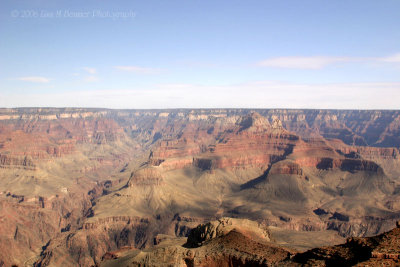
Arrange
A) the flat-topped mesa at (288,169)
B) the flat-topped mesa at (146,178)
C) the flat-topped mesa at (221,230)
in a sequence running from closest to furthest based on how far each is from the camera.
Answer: the flat-topped mesa at (221,230), the flat-topped mesa at (146,178), the flat-topped mesa at (288,169)

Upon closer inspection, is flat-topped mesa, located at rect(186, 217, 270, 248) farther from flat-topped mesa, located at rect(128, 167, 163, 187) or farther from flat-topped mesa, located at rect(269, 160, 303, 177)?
flat-topped mesa, located at rect(269, 160, 303, 177)

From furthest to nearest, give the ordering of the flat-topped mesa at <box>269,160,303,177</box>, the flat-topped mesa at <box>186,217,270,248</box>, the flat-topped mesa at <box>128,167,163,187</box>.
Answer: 1. the flat-topped mesa at <box>269,160,303,177</box>
2. the flat-topped mesa at <box>128,167,163,187</box>
3. the flat-topped mesa at <box>186,217,270,248</box>

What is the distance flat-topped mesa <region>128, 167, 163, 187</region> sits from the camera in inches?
6545

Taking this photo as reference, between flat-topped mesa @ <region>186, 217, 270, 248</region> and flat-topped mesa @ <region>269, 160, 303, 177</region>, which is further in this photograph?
flat-topped mesa @ <region>269, 160, 303, 177</region>

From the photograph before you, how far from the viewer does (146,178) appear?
168000mm

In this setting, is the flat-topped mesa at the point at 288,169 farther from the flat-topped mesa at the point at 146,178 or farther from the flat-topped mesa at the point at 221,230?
the flat-topped mesa at the point at 221,230

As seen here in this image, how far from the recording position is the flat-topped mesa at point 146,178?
16625cm

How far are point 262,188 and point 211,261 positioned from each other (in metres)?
133

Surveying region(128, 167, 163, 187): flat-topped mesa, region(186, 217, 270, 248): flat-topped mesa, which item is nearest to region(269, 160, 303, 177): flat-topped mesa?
region(128, 167, 163, 187): flat-topped mesa

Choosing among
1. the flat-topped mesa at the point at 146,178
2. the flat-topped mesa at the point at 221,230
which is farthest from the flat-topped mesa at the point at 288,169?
the flat-topped mesa at the point at 221,230

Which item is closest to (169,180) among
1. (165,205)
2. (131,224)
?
(165,205)

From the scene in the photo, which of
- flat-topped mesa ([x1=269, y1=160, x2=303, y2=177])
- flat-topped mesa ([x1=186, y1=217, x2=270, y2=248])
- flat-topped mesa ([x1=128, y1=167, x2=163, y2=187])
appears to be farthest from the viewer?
flat-topped mesa ([x1=269, y1=160, x2=303, y2=177])

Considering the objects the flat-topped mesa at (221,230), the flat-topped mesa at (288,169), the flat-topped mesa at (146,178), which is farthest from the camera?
the flat-topped mesa at (288,169)

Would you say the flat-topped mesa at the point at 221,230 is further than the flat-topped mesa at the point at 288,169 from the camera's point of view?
No
